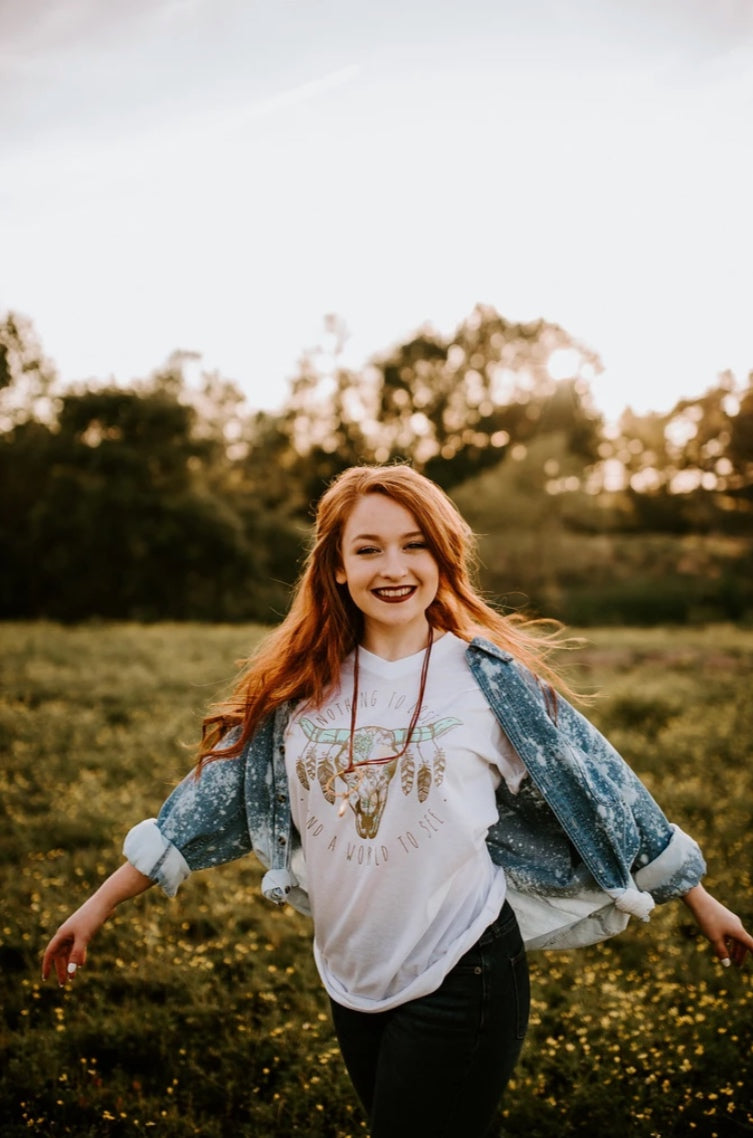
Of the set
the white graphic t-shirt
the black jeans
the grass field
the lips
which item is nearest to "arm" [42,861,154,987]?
the white graphic t-shirt

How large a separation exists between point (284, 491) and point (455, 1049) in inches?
1375

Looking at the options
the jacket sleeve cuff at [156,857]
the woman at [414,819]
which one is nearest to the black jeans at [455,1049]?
the woman at [414,819]

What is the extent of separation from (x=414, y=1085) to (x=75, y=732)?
7230 mm

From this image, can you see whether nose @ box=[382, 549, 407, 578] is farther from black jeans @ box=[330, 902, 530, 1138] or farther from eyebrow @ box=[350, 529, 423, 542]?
black jeans @ box=[330, 902, 530, 1138]

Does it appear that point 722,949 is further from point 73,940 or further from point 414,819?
point 73,940

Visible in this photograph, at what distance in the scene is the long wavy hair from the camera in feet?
8.00

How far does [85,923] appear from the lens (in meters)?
2.30

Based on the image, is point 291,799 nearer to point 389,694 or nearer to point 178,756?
point 389,694

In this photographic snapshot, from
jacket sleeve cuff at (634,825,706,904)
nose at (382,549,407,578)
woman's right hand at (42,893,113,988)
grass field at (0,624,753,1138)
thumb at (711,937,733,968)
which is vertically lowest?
grass field at (0,624,753,1138)

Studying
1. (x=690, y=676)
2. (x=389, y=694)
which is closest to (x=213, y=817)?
(x=389, y=694)

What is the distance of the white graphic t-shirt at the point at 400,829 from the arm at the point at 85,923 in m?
0.53

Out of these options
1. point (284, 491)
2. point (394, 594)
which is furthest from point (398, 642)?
point (284, 491)

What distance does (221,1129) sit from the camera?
330 centimetres

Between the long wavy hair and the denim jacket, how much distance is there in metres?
0.12
